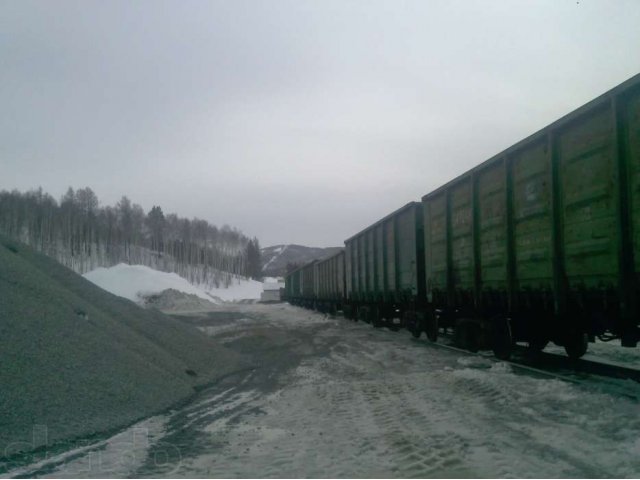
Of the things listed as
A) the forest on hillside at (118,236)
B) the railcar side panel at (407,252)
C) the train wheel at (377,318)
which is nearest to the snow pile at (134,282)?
the forest on hillside at (118,236)

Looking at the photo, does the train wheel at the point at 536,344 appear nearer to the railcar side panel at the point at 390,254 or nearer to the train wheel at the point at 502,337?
the train wheel at the point at 502,337

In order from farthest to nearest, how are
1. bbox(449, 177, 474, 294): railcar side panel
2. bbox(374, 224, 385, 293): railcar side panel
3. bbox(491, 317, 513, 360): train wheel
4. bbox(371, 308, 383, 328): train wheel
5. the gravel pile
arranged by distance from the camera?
1. bbox(371, 308, 383, 328): train wheel
2. bbox(374, 224, 385, 293): railcar side panel
3. bbox(449, 177, 474, 294): railcar side panel
4. bbox(491, 317, 513, 360): train wheel
5. the gravel pile

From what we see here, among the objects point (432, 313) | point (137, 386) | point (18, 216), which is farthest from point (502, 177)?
point (18, 216)

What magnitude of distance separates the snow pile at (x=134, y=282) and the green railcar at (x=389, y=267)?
3277cm

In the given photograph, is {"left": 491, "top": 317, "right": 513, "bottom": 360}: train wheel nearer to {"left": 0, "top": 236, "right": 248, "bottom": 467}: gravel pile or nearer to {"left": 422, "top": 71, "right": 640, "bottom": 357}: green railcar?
{"left": 422, "top": 71, "right": 640, "bottom": 357}: green railcar

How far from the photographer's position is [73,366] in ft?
21.6

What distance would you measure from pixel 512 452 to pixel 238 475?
7.93 ft

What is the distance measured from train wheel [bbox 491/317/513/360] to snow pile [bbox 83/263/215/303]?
1714 inches

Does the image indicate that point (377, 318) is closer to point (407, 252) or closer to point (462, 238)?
point (407, 252)

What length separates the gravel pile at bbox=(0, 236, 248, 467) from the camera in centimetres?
533

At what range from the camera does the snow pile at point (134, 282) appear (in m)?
49.8

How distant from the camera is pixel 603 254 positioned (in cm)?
650

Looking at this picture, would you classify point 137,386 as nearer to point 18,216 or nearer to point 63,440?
point 63,440

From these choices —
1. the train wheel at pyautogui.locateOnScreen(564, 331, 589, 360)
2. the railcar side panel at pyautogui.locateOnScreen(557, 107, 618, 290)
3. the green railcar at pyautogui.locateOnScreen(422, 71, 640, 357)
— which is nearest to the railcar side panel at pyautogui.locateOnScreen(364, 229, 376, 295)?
the green railcar at pyautogui.locateOnScreen(422, 71, 640, 357)
